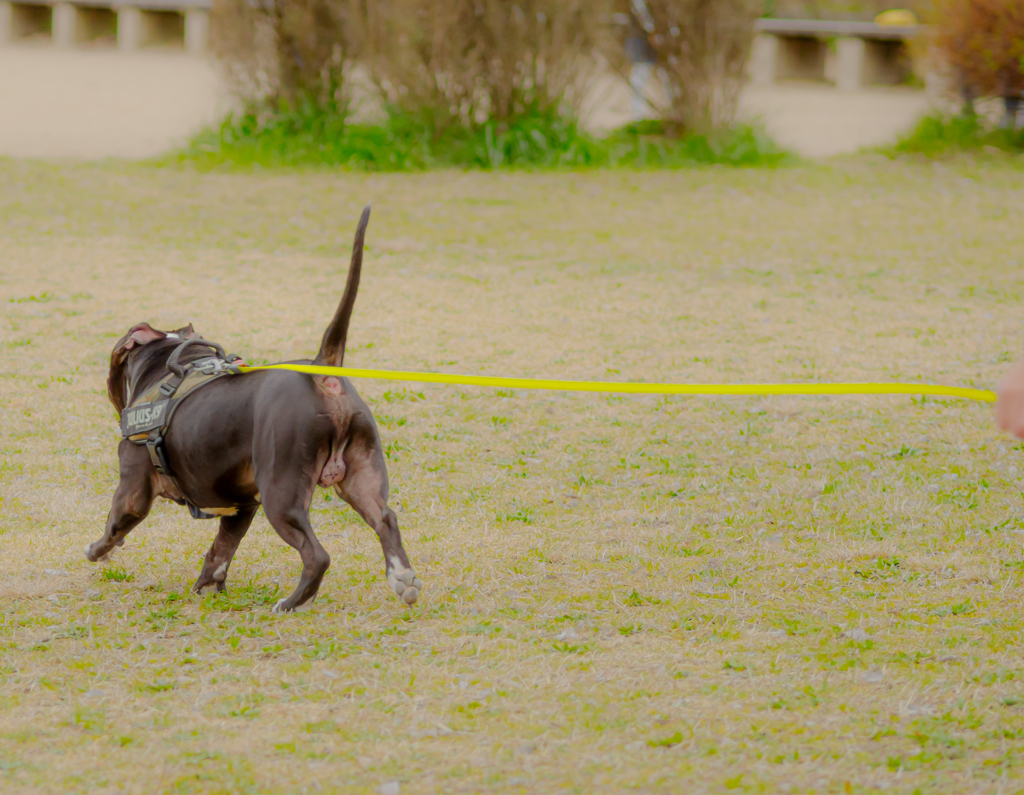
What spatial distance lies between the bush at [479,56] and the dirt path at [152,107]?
93 centimetres

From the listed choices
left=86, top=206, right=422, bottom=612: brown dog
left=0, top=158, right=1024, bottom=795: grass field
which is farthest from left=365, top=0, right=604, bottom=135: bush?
left=86, top=206, right=422, bottom=612: brown dog

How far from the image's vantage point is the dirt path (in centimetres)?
1534

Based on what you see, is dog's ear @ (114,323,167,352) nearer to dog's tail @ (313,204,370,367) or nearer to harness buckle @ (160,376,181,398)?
harness buckle @ (160,376,181,398)

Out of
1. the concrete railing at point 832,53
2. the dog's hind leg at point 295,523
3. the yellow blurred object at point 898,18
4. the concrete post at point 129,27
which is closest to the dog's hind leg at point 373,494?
the dog's hind leg at point 295,523

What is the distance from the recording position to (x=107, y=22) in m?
23.2

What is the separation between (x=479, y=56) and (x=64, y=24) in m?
11.8

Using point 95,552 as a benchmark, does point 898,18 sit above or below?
above

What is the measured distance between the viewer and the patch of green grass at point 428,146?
45.4ft

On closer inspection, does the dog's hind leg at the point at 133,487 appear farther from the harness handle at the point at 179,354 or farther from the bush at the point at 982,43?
the bush at the point at 982,43

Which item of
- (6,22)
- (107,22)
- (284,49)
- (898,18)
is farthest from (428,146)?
(107,22)

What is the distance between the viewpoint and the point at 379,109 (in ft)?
46.9

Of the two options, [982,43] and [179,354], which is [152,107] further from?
[179,354]

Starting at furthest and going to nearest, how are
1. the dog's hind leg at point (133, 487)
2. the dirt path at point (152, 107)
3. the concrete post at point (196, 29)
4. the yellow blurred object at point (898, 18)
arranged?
the concrete post at point (196, 29), the yellow blurred object at point (898, 18), the dirt path at point (152, 107), the dog's hind leg at point (133, 487)

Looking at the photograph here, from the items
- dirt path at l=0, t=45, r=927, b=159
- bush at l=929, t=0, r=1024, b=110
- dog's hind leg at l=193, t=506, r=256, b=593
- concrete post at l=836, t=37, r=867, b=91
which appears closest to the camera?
dog's hind leg at l=193, t=506, r=256, b=593
